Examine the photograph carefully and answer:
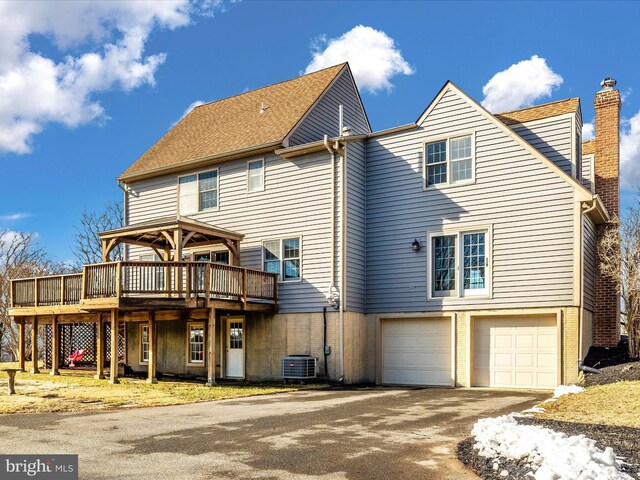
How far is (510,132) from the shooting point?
15.9 m

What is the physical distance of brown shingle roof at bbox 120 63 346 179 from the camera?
1966 cm

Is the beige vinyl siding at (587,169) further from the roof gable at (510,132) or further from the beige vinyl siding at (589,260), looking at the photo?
the roof gable at (510,132)

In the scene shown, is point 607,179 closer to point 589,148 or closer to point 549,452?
point 589,148

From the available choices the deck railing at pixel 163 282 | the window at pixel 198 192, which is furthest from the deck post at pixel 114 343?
the window at pixel 198 192

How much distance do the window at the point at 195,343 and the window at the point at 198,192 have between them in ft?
13.0

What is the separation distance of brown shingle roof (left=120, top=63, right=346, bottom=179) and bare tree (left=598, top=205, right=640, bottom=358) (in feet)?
32.6

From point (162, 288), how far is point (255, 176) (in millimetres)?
4991

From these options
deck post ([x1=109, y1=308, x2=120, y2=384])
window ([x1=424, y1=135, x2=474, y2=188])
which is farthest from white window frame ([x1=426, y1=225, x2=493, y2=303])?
deck post ([x1=109, y1=308, x2=120, y2=384])

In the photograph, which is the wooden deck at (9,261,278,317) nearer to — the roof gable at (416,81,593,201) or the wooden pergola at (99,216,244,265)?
the wooden pergola at (99,216,244,265)

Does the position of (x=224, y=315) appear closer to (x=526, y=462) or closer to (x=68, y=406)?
(x=68, y=406)

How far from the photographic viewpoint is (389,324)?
58.2 ft

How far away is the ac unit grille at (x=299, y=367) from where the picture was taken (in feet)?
54.3

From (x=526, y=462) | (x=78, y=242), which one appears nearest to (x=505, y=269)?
(x=526, y=462)

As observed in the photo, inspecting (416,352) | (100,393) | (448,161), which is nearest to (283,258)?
(416,352)
